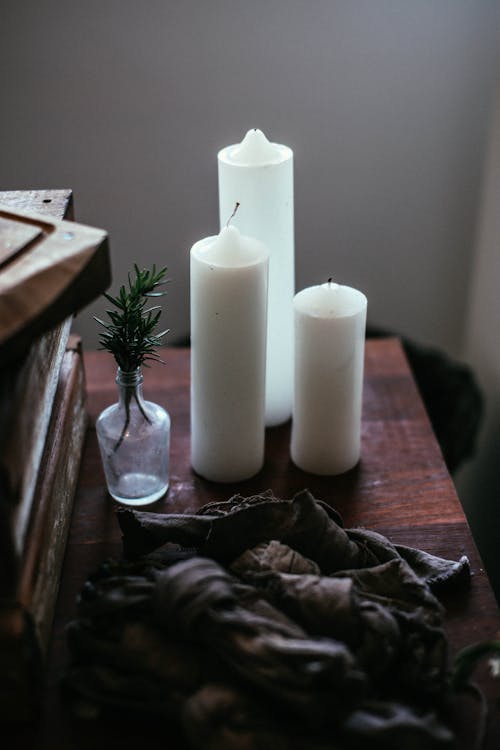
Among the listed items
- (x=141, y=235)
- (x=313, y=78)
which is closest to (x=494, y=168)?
(x=313, y=78)

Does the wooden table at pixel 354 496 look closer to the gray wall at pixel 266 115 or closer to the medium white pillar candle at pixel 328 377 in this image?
the medium white pillar candle at pixel 328 377

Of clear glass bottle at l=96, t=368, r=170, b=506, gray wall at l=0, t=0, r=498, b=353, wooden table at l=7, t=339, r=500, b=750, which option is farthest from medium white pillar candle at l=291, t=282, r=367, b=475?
gray wall at l=0, t=0, r=498, b=353

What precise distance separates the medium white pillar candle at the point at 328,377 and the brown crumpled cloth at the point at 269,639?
6.2 inches

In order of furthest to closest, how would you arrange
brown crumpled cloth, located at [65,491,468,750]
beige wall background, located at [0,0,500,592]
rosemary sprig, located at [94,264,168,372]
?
beige wall background, located at [0,0,500,592]
rosemary sprig, located at [94,264,168,372]
brown crumpled cloth, located at [65,491,468,750]

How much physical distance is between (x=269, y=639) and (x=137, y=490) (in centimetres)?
29

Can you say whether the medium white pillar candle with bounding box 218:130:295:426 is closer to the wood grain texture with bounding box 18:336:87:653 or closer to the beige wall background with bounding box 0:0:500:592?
the wood grain texture with bounding box 18:336:87:653

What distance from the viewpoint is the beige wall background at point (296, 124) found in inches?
46.4

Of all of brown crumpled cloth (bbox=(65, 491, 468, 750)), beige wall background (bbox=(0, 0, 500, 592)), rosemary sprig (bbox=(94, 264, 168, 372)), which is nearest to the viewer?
brown crumpled cloth (bbox=(65, 491, 468, 750))

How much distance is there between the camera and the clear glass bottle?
778 mm

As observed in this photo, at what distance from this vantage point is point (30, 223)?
65cm

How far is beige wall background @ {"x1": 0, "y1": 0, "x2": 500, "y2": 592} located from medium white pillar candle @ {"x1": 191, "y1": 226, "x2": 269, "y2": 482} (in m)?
0.43

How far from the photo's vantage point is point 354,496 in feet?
2.68

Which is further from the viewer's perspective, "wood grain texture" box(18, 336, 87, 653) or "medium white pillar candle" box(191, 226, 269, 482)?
"medium white pillar candle" box(191, 226, 269, 482)

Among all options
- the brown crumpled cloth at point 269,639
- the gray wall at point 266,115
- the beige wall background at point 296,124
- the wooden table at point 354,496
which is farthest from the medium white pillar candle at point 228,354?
the gray wall at point 266,115
